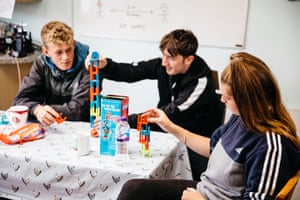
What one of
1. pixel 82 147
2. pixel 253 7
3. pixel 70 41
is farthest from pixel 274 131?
pixel 253 7

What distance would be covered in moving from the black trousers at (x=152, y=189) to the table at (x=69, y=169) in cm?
3

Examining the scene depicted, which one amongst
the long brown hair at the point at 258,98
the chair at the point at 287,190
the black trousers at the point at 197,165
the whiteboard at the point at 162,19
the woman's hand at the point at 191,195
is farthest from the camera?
the whiteboard at the point at 162,19

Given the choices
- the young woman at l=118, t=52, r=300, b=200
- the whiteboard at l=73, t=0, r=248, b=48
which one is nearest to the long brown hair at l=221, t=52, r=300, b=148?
the young woman at l=118, t=52, r=300, b=200

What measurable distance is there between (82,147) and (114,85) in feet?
6.70

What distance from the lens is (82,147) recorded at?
152cm

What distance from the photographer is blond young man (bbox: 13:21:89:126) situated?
83.9 inches

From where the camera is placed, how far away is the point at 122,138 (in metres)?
1.54

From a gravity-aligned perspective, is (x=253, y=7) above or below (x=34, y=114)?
above

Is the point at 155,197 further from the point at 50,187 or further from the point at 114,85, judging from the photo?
the point at 114,85

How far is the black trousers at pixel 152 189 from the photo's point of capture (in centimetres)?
141

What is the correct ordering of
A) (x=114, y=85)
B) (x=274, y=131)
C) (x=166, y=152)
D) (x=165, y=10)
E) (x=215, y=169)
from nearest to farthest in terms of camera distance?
(x=274, y=131) < (x=215, y=169) < (x=166, y=152) < (x=165, y=10) < (x=114, y=85)

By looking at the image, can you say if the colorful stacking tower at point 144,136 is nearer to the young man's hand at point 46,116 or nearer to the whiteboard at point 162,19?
the young man's hand at point 46,116

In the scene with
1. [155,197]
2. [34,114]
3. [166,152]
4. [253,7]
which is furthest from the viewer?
[253,7]

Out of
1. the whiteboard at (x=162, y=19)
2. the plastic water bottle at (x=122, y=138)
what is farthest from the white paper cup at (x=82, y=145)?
the whiteboard at (x=162, y=19)
